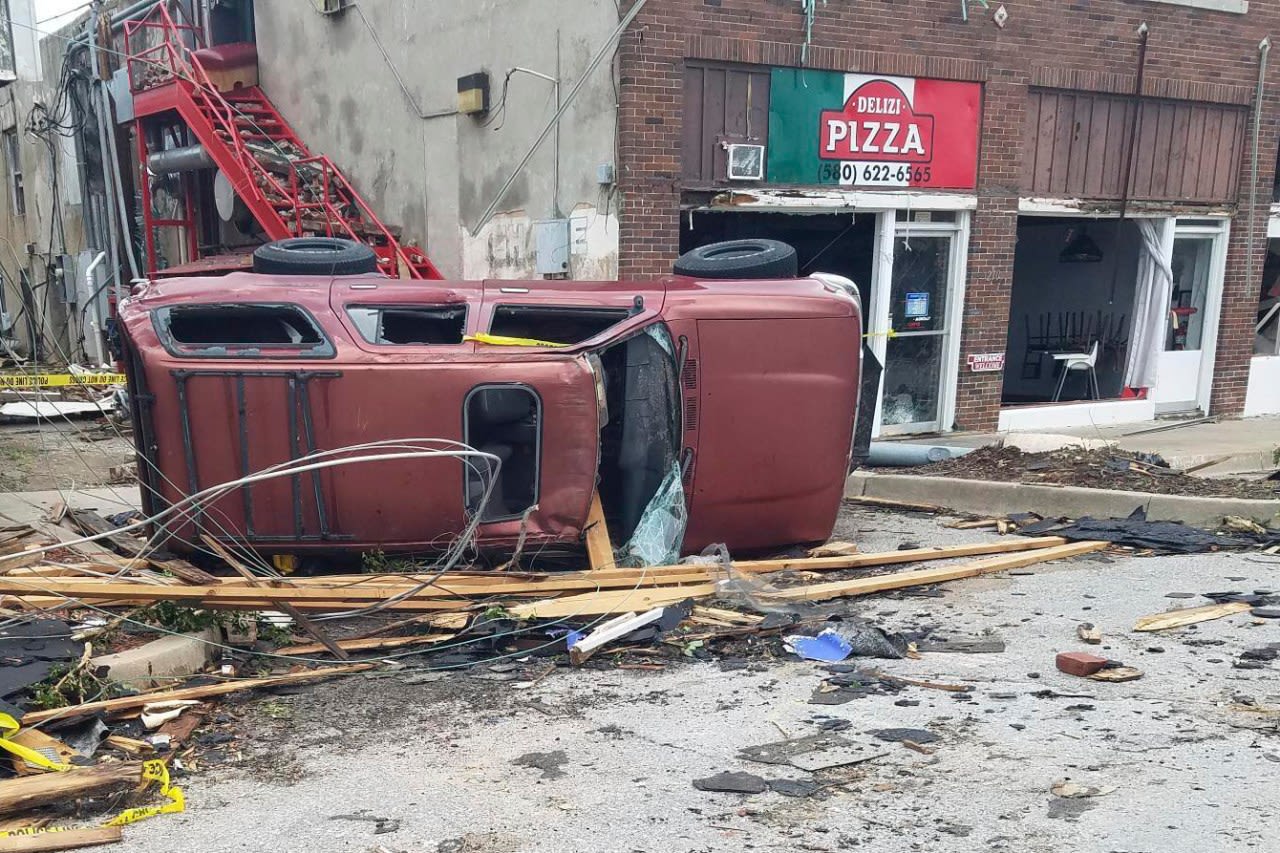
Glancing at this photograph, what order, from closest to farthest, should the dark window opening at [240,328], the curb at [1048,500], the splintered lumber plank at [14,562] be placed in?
the splintered lumber plank at [14,562], the dark window opening at [240,328], the curb at [1048,500]

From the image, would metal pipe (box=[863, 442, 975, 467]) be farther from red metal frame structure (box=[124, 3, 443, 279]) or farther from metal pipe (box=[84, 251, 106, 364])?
metal pipe (box=[84, 251, 106, 364])

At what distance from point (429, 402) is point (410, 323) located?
117 centimetres

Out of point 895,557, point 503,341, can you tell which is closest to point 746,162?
point 895,557

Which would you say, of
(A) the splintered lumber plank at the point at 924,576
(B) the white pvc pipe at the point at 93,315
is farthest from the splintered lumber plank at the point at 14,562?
(B) the white pvc pipe at the point at 93,315

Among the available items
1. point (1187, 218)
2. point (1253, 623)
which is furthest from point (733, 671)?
point (1187, 218)

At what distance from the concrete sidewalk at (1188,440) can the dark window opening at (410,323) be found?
6224mm

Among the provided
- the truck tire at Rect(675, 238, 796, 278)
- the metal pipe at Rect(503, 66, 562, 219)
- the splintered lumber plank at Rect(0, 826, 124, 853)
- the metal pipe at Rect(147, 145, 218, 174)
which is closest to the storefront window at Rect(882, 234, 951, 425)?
the metal pipe at Rect(503, 66, 562, 219)

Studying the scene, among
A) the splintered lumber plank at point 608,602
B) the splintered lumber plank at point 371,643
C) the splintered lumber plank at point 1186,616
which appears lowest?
the splintered lumber plank at point 371,643

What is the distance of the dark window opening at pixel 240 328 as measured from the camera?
6.32 m

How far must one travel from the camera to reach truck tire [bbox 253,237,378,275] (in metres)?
A: 7.18

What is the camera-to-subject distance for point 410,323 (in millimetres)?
7238

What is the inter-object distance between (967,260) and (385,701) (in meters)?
9.74

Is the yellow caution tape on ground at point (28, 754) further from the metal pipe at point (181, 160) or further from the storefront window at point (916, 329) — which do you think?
the metal pipe at point (181, 160)

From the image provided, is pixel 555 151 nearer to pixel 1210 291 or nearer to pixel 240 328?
pixel 240 328
